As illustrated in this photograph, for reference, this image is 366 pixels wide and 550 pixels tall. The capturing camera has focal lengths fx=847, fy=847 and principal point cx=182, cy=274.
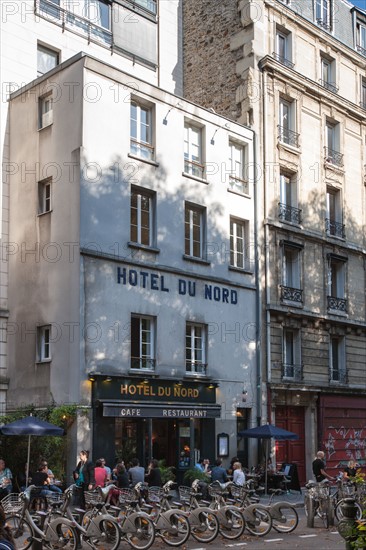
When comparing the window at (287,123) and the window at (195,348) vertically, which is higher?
the window at (287,123)

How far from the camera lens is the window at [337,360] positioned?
32375 millimetres

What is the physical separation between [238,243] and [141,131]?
558cm

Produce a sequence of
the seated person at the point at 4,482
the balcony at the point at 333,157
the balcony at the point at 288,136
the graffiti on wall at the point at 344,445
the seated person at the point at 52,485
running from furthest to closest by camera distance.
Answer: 1. the balcony at the point at 333,157
2. the balcony at the point at 288,136
3. the graffiti on wall at the point at 344,445
4. the seated person at the point at 52,485
5. the seated person at the point at 4,482

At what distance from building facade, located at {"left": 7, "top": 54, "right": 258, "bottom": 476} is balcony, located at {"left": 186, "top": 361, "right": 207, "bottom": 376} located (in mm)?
32

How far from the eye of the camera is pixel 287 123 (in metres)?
32.1

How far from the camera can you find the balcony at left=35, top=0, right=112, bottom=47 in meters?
27.5

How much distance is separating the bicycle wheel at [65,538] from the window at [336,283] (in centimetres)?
1968

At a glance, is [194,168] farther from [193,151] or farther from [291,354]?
[291,354]

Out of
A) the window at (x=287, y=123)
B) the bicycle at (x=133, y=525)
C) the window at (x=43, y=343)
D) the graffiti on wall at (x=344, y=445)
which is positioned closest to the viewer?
the bicycle at (x=133, y=525)

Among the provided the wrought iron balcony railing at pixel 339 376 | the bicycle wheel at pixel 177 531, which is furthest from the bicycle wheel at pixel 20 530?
the wrought iron balcony railing at pixel 339 376

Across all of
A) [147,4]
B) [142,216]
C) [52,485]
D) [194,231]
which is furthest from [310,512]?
[147,4]

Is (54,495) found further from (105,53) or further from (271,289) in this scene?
(105,53)

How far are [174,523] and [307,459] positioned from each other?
50.1ft

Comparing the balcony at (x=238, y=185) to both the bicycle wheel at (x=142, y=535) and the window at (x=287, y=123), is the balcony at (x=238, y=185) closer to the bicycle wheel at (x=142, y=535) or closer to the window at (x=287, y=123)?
the window at (x=287, y=123)
